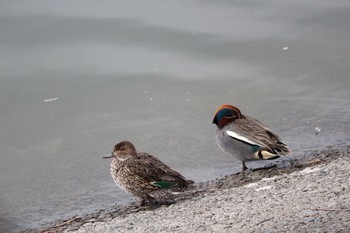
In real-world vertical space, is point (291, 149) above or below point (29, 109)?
below

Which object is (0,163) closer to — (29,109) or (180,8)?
(29,109)

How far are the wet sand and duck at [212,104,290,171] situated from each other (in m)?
0.20

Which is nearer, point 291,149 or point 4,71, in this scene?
point 291,149

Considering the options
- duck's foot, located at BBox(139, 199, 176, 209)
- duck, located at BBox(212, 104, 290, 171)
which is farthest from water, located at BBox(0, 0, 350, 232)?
duck's foot, located at BBox(139, 199, 176, 209)

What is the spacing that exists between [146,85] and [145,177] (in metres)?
3.32

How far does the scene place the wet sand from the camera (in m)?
5.92

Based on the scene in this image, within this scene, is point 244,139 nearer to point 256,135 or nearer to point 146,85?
point 256,135

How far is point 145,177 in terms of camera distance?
25.8 feet

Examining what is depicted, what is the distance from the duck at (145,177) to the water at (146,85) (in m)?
0.52

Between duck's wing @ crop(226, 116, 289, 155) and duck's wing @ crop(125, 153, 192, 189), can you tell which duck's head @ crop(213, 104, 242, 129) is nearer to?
duck's wing @ crop(226, 116, 289, 155)

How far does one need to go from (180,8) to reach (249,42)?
4.69ft

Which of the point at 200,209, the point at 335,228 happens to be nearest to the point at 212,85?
the point at 200,209

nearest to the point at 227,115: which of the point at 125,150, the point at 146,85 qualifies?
the point at 125,150

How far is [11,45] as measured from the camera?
11883 millimetres
